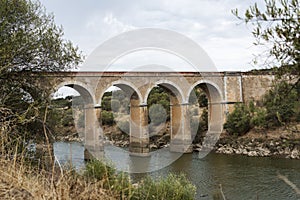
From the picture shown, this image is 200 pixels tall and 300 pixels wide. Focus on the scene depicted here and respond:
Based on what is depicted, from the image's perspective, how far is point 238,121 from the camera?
846 inches

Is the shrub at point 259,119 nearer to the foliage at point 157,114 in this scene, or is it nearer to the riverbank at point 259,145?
the riverbank at point 259,145

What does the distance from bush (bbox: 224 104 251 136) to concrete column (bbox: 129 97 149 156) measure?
585cm

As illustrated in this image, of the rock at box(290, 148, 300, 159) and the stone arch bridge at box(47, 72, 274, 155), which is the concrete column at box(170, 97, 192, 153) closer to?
the stone arch bridge at box(47, 72, 274, 155)

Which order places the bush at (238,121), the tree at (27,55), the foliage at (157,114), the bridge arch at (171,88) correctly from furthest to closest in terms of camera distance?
1. the foliage at (157,114)
2. the bush at (238,121)
3. the bridge arch at (171,88)
4. the tree at (27,55)

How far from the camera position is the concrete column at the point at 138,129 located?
19.6m

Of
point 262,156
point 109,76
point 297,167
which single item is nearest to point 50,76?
point 109,76

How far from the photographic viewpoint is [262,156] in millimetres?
18031

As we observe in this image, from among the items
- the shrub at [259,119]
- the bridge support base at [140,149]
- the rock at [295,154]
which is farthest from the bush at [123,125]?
the rock at [295,154]

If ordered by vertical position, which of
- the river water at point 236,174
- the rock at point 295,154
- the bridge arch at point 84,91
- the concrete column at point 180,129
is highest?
the bridge arch at point 84,91

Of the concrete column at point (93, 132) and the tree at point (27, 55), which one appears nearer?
the tree at point (27, 55)

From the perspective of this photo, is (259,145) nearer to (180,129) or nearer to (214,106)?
(214,106)

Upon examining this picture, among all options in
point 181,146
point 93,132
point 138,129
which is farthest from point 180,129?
point 93,132

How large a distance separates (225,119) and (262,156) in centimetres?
505

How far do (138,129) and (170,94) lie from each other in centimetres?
345
